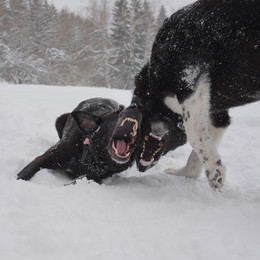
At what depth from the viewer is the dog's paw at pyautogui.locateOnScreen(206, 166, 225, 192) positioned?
2129 mm

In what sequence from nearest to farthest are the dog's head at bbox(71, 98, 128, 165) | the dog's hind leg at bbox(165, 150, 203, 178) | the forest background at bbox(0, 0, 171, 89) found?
the dog's head at bbox(71, 98, 128, 165)
the dog's hind leg at bbox(165, 150, 203, 178)
the forest background at bbox(0, 0, 171, 89)

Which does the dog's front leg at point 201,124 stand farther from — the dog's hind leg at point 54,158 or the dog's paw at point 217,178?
the dog's hind leg at point 54,158

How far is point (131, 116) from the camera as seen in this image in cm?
257

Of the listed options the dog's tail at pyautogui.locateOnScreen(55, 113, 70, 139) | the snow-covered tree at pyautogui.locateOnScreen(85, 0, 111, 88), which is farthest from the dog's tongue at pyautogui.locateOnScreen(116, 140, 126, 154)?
the snow-covered tree at pyautogui.locateOnScreen(85, 0, 111, 88)

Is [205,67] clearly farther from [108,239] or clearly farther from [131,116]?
[108,239]

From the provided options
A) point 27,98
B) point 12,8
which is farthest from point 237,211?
point 12,8

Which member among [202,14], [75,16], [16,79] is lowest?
[16,79]

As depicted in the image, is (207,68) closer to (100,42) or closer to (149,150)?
(149,150)

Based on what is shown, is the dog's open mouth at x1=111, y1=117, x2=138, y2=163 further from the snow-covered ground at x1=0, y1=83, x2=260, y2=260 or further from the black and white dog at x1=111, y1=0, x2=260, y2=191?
the snow-covered ground at x1=0, y1=83, x2=260, y2=260

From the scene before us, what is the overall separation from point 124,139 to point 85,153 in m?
0.49

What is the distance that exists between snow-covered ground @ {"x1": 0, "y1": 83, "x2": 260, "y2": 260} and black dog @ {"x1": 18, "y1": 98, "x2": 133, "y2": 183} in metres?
0.12

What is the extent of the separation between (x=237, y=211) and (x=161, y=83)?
1.22 metres

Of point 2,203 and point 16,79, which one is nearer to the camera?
point 2,203

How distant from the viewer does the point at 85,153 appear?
2779 millimetres
